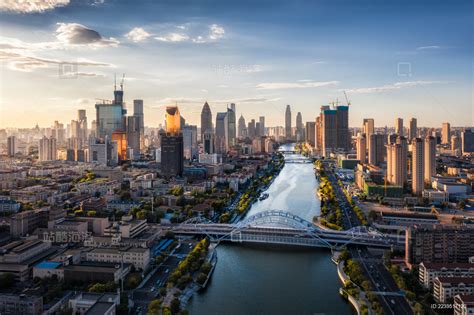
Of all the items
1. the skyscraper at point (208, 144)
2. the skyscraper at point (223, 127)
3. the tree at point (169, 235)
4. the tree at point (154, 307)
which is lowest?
the tree at point (154, 307)

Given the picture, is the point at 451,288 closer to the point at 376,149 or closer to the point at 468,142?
the point at 376,149

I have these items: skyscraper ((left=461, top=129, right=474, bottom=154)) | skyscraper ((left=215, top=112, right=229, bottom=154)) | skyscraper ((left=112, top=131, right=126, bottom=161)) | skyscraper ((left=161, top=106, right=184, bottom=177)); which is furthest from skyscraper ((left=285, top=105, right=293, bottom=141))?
skyscraper ((left=161, top=106, right=184, bottom=177))

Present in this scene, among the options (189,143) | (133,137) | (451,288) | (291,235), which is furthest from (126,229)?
(133,137)

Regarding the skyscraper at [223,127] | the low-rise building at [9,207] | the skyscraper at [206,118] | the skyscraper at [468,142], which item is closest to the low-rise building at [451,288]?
the low-rise building at [9,207]

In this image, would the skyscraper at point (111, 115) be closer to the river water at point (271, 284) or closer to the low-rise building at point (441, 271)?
the river water at point (271, 284)

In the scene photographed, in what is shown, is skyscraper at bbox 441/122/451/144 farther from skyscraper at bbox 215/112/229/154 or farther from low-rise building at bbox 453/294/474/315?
low-rise building at bbox 453/294/474/315

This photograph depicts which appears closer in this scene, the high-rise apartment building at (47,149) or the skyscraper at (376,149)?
the skyscraper at (376,149)
